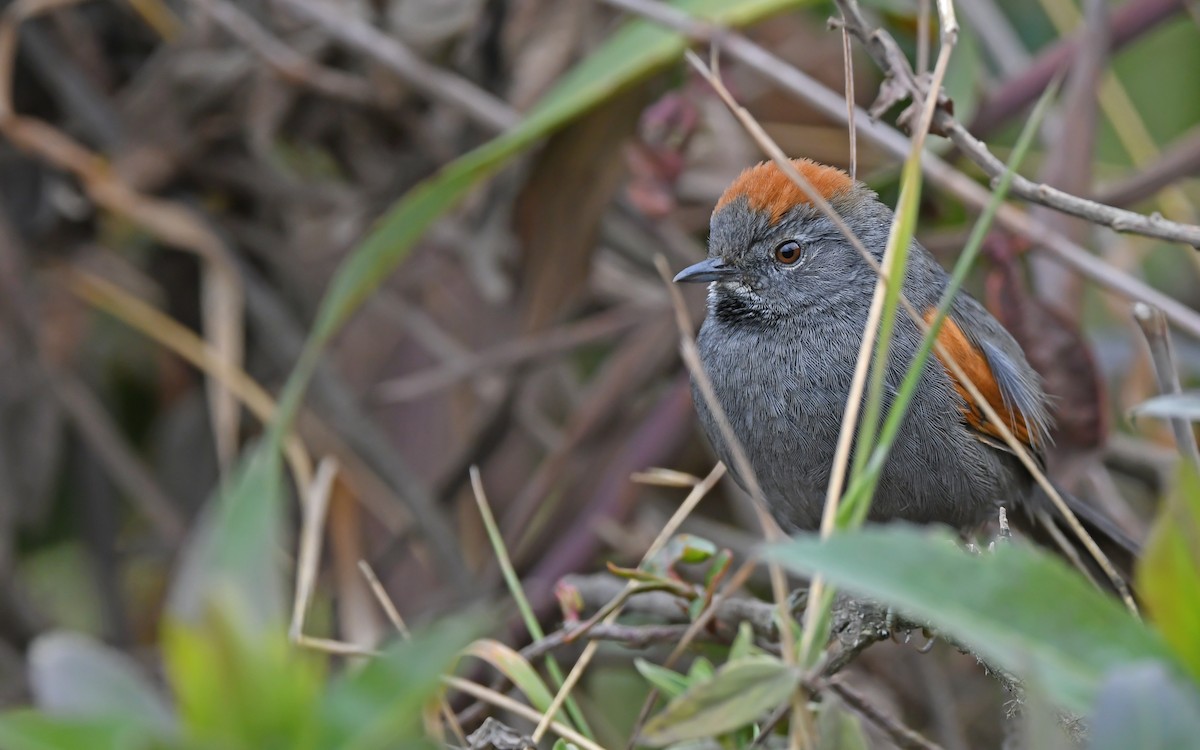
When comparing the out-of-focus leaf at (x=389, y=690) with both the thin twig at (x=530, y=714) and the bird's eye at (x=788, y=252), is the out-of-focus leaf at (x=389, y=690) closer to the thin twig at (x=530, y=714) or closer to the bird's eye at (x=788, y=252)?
the thin twig at (x=530, y=714)

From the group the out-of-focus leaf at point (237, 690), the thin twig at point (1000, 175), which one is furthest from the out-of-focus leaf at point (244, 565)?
the thin twig at point (1000, 175)

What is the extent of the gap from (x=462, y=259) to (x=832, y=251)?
1.71 metres

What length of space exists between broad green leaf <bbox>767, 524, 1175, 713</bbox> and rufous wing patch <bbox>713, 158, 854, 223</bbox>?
6.72 feet

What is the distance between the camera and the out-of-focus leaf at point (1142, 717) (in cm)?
112

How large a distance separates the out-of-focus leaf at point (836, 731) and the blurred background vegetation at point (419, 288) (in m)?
2.07

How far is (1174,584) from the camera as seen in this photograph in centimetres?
123

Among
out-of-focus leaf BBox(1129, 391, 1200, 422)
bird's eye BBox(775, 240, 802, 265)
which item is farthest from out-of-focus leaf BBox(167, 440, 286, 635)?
bird's eye BBox(775, 240, 802, 265)

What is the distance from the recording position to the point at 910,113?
2.28 metres

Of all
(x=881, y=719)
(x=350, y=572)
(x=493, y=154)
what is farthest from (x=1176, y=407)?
(x=350, y=572)

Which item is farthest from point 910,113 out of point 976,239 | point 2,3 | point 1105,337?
point 2,3

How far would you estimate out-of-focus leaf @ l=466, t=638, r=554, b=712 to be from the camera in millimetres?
2039

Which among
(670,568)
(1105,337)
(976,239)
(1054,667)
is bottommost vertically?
(1105,337)

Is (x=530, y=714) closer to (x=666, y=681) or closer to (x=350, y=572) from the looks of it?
(x=666, y=681)

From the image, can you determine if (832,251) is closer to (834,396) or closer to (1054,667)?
(834,396)
